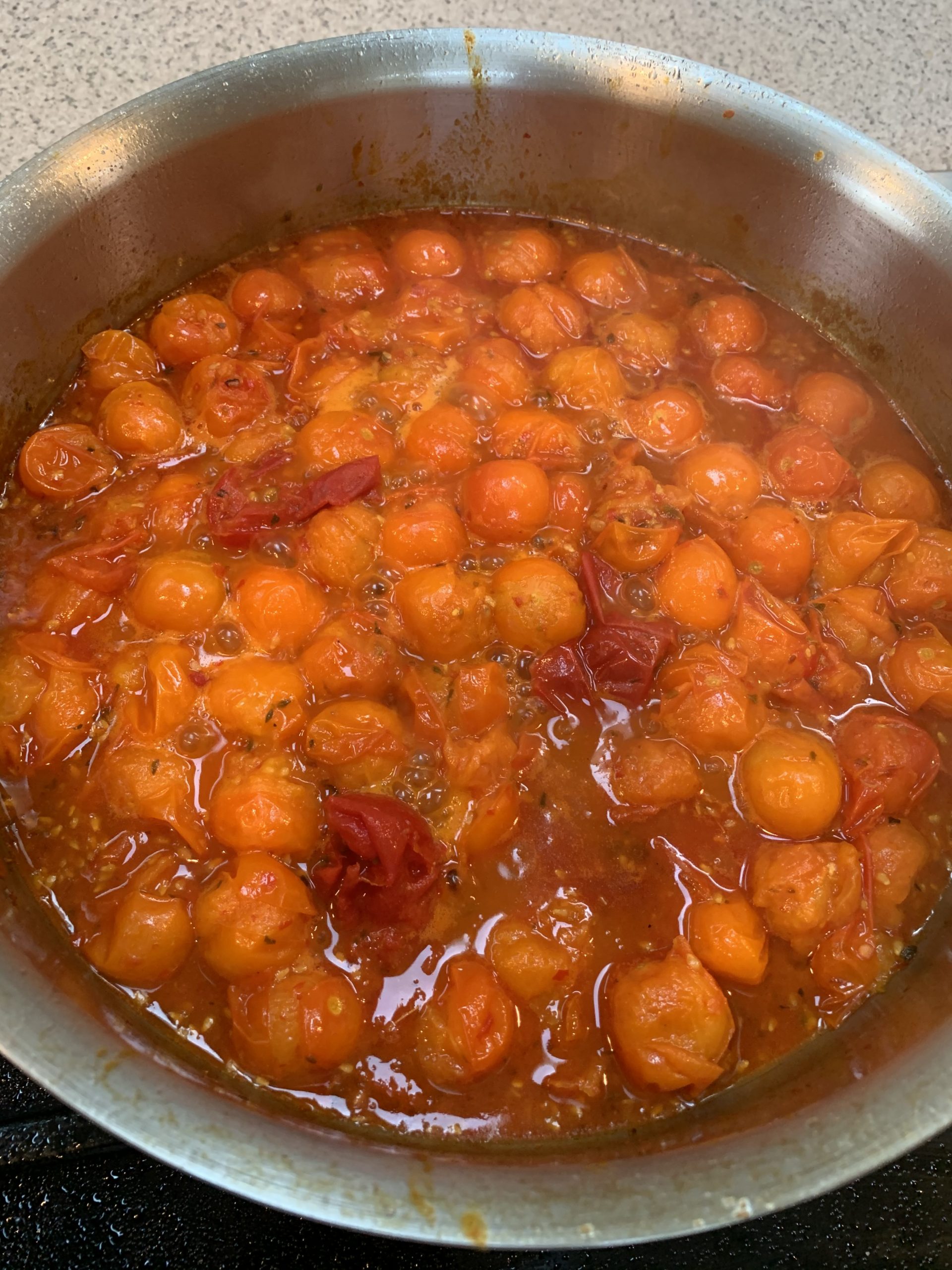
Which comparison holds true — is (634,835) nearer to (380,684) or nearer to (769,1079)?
(769,1079)

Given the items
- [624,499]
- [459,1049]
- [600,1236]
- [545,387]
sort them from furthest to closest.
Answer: [545,387]
[624,499]
[459,1049]
[600,1236]

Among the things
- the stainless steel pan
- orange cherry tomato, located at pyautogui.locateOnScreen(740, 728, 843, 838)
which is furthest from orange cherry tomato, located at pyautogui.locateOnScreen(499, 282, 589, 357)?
orange cherry tomato, located at pyautogui.locateOnScreen(740, 728, 843, 838)

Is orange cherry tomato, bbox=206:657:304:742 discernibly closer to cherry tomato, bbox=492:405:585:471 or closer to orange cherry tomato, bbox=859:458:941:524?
cherry tomato, bbox=492:405:585:471

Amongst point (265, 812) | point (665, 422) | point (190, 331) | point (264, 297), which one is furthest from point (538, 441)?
point (265, 812)

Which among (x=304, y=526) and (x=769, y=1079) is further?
(x=304, y=526)

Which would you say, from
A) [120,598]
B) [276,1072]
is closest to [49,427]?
[120,598]

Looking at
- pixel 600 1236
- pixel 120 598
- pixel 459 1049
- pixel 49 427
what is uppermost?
pixel 49 427
